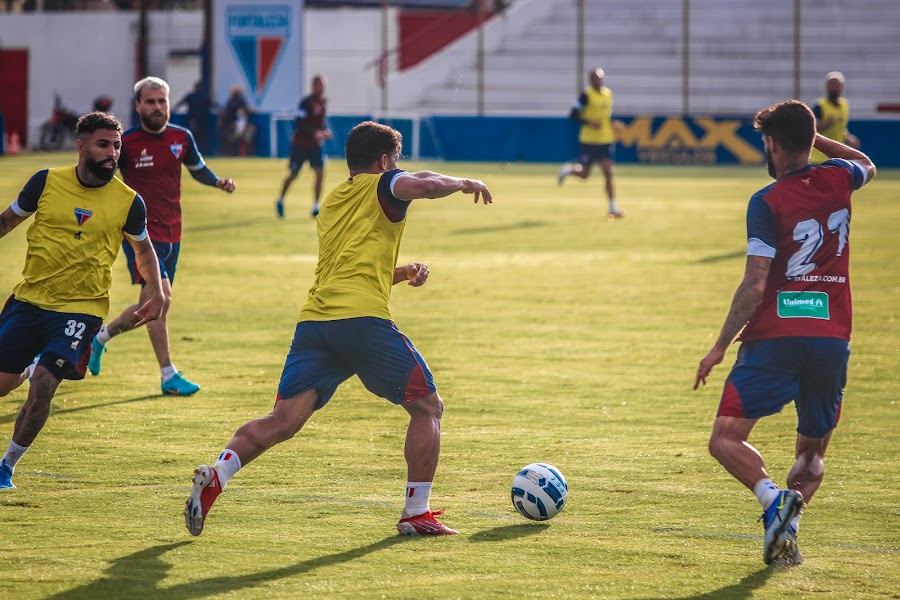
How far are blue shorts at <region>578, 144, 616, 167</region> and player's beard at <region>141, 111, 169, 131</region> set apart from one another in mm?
14126

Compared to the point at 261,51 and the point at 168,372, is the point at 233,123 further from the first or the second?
the point at 168,372

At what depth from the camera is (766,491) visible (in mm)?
5570

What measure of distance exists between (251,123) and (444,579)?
37.7 m

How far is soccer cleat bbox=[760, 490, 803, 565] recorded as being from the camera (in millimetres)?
5438

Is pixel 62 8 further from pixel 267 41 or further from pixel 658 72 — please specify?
pixel 658 72

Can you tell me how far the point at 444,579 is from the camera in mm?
5508

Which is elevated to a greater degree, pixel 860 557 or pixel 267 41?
pixel 267 41

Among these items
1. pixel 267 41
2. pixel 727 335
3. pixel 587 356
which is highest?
pixel 267 41

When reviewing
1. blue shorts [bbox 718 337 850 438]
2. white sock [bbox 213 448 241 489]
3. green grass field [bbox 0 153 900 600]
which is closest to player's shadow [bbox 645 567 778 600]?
green grass field [bbox 0 153 900 600]

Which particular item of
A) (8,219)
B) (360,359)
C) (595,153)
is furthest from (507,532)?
(595,153)

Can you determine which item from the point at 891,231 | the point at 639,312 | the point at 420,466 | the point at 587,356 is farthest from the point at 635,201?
the point at 420,466

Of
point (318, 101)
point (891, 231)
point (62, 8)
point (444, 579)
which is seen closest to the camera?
point (444, 579)

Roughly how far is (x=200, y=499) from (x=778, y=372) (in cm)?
247

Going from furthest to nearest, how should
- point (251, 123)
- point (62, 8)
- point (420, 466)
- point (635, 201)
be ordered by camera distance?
point (62, 8) < point (251, 123) < point (635, 201) < point (420, 466)
